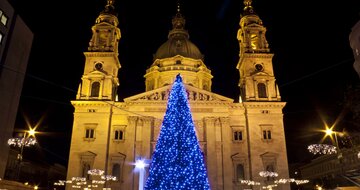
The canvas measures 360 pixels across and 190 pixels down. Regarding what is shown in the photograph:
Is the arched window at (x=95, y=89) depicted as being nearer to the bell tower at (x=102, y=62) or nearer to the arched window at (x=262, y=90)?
the bell tower at (x=102, y=62)

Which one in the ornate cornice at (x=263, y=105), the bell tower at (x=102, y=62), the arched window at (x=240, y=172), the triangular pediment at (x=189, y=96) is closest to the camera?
the arched window at (x=240, y=172)

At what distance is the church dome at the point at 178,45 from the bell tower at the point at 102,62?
11.2m

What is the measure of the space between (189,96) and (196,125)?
12.5ft

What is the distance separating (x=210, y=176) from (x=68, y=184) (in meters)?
15.9

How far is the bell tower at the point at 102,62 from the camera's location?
137ft

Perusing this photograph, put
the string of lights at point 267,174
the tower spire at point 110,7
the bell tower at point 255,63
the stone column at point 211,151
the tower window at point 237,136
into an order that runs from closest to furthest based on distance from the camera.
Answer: the string of lights at point 267,174 < the stone column at point 211,151 < the tower window at point 237,136 < the bell tower at point 255,63 < the tower spire at point 110,7

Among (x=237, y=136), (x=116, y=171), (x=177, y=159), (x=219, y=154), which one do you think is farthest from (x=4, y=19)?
(x=237, y=136)

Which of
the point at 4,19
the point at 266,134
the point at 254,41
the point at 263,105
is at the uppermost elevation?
the point at 254,41

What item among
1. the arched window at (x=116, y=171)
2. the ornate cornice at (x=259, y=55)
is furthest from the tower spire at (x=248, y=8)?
the arched window at (x=116, y=171)

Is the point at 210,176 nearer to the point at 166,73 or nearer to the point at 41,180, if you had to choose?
the point at 166,73

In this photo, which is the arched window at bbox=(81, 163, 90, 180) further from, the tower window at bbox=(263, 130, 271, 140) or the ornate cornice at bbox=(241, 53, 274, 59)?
the ornate cornice at bbox=(241, 53, 274, 59)

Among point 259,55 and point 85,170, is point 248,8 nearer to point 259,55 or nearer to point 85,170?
point 259,55

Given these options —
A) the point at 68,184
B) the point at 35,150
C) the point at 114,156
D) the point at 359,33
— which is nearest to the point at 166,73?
the point at 114,156

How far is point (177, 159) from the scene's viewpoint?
62.2 feet
